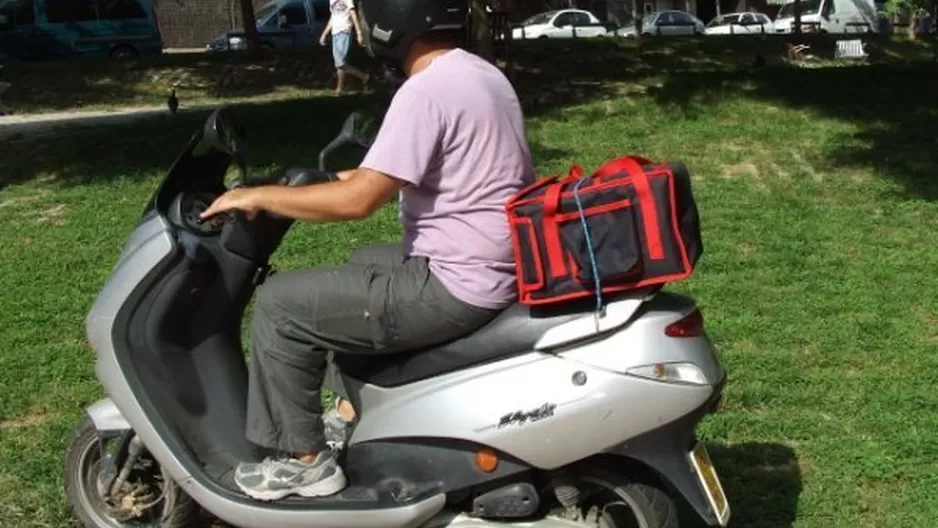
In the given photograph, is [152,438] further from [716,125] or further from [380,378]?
[716,125]

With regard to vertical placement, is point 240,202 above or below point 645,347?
above

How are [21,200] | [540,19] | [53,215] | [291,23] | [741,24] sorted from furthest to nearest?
[741,24] < [540,19] < [291,23] < [21,200] < [53,215]

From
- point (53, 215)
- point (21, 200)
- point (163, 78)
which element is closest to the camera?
point (53, 215)

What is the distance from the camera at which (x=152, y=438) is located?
11.3 ft

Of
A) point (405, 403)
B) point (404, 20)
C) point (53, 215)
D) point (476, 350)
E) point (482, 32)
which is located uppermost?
point (404, 20)

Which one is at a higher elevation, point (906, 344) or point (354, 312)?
point (354, 312)

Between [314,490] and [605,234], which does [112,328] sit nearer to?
[314,490]

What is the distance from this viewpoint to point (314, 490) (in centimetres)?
335

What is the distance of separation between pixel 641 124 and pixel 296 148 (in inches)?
113

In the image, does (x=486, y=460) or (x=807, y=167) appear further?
(x=807, y=167)

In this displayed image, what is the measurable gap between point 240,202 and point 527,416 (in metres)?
0.90

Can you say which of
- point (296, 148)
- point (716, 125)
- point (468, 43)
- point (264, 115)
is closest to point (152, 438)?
point (468, 43)

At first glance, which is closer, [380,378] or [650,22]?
[380,378]

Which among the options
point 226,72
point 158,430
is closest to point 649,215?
point 158,430
